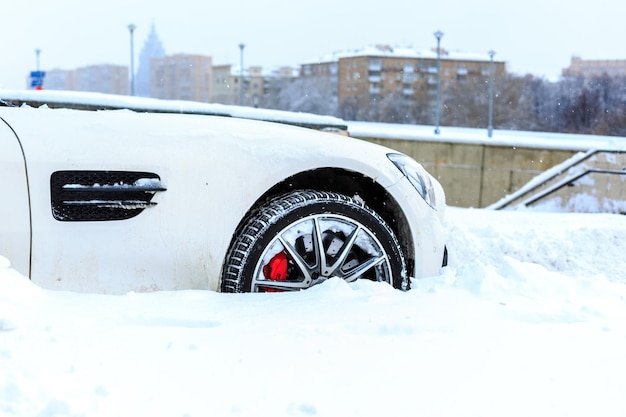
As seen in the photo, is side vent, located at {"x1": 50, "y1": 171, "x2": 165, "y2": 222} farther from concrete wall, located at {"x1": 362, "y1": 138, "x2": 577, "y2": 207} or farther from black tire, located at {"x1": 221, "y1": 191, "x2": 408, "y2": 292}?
concrete wall, located at {"x1": 362, "y1": 138, "x2": 577, "y2": 207}

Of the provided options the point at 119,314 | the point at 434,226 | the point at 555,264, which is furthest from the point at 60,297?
the point at 555,264

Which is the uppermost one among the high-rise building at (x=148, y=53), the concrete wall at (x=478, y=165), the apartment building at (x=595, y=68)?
the high-rise building at (x=148, y=53)

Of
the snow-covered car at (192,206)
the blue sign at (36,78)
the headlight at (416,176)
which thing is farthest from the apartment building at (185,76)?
the snow-covered car at (192,206)

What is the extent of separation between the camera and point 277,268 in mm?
3002

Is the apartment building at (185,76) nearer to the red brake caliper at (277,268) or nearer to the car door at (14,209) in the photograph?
the red brake caliper at (277,268)

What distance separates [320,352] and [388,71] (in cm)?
8527

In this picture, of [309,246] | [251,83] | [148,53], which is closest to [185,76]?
[251,83]

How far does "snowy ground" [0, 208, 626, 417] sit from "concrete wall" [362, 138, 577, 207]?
1917 centimetres

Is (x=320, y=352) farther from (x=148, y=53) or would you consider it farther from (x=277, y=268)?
(x=148, y=53)

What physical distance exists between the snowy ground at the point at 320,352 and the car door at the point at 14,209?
10 centimetres

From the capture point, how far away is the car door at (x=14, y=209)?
2.57m

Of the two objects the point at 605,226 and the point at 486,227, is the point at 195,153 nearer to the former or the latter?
the point at 486,227

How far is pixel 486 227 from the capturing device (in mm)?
7531

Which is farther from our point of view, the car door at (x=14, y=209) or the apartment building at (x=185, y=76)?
the apartment building at (x=185, y=76)
